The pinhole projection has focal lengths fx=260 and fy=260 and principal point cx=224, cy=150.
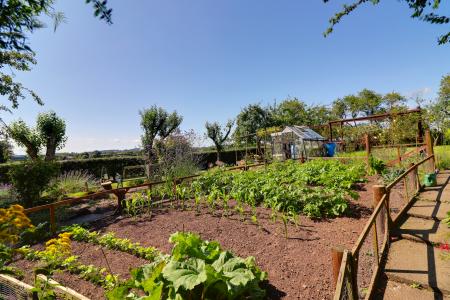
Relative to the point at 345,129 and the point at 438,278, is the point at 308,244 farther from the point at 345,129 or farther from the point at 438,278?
the point at 345,129

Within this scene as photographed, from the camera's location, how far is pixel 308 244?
391cm

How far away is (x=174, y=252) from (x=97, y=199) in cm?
793

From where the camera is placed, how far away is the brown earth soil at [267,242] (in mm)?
2998

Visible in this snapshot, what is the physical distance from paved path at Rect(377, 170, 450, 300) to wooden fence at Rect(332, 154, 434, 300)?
0.13 meters

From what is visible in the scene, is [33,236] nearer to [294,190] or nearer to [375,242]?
[294,190]

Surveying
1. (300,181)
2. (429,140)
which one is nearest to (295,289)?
(300,181)

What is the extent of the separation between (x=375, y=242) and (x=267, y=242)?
1.52m

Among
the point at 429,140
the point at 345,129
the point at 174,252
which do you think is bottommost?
the point at 174,252

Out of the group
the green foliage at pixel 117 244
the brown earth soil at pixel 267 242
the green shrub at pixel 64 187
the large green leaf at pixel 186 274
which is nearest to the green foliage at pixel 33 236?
the green foliage at pixel 117 244

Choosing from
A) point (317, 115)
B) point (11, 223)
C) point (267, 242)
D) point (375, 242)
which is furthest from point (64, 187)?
point (317, 115)

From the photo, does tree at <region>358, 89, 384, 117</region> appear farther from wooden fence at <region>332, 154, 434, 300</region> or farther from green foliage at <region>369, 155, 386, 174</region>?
wooden fence at <region>332, 154, 434, 300</region>

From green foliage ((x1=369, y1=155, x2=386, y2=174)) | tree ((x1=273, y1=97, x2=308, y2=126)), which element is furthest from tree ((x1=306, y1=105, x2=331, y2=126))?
green foliage ((x1=369, y1=155, x2=386, y2=174))

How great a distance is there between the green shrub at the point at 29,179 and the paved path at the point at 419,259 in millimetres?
9525

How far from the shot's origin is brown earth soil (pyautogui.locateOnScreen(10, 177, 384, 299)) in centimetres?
300
